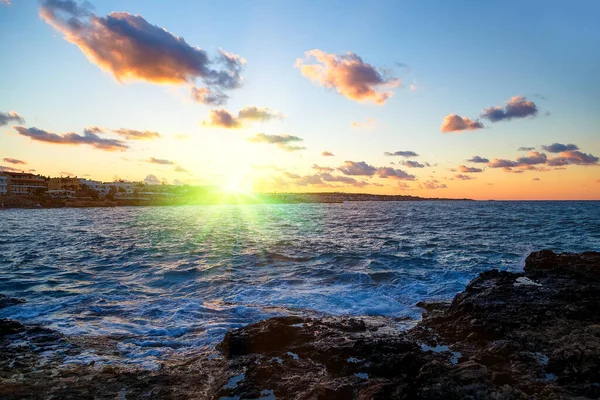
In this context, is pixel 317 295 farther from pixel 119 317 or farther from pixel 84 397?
pixel 84 397

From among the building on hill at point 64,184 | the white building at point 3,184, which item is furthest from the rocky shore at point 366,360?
the building on hill at point 64,184

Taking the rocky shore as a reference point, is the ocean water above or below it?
below

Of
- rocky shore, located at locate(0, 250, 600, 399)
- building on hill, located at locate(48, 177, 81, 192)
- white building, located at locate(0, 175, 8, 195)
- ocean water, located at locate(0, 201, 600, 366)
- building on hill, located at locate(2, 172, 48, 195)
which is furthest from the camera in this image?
building on hill, located at locate(48, 177, 81, 192)

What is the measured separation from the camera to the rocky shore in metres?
5.69

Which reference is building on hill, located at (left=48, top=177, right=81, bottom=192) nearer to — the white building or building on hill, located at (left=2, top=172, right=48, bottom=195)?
building on hill, located at (left=2, top=172, right=48, bottom=195)

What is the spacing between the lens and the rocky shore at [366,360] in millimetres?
5688

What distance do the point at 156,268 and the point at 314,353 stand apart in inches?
568

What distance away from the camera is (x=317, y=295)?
13680 mm

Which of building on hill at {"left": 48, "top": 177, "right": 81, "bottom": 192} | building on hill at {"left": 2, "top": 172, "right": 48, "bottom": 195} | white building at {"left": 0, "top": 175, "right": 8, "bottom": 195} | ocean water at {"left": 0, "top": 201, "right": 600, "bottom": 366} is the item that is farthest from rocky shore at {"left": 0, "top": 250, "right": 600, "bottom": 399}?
building on hill at {"left": 48, "top": 177, "right": 81, "bottom": 192}

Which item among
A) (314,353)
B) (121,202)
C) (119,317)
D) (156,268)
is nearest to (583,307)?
(314,353)

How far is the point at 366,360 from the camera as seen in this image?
6.86 meters

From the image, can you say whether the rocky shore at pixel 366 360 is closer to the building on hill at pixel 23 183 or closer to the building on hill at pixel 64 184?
the building on hill at pixel 23 183

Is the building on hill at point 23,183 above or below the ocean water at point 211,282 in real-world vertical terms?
above

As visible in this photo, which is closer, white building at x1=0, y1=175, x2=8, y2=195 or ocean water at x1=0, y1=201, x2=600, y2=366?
ocean water at x1=0, y1=201, x2=600, y2=366
